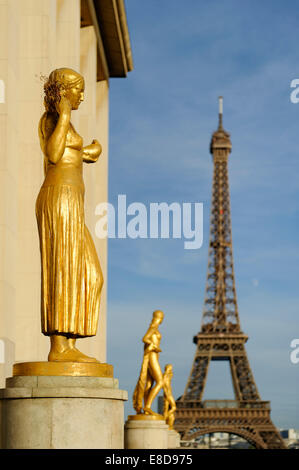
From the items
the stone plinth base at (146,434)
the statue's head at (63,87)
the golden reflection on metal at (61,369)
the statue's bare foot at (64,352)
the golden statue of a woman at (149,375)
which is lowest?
the golden reflection on metal at (61,369)

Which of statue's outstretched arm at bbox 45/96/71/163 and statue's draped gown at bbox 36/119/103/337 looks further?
statue's outstretched arm at bbox 45/96/71/163

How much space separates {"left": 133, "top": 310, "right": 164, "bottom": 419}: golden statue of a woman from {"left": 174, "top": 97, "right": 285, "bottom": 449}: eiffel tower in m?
49.6

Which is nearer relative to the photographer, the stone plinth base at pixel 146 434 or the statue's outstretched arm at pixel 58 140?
the statue's outstretched arm at pixel 58 140

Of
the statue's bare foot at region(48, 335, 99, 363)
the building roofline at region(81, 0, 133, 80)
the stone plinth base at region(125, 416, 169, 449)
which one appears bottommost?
the statue's bare foot at region(48, 335, 99, 363)

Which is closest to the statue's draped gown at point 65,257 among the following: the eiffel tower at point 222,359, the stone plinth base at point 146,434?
the stone plinth base at point 146,434

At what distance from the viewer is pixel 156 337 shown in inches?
880

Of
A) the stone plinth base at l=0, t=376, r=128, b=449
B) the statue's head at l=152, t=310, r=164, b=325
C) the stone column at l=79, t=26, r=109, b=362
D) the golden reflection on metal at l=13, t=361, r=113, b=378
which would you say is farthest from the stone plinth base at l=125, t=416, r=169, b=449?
the stone plinth base at l=0, t=376, r=128, b=449

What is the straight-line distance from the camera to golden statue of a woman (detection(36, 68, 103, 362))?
385 inches

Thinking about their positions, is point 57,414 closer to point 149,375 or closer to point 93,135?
point 149,375

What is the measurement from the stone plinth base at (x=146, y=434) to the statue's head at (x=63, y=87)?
12.9 metres

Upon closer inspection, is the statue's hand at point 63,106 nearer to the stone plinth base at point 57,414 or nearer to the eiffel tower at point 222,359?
the stone plinth base at point 57,414

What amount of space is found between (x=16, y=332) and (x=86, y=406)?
9.66 metres

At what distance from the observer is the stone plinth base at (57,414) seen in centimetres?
884

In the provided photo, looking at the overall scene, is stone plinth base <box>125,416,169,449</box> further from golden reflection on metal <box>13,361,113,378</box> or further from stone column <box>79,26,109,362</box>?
golden reflection on metal <box>13,361,113,378</box>
